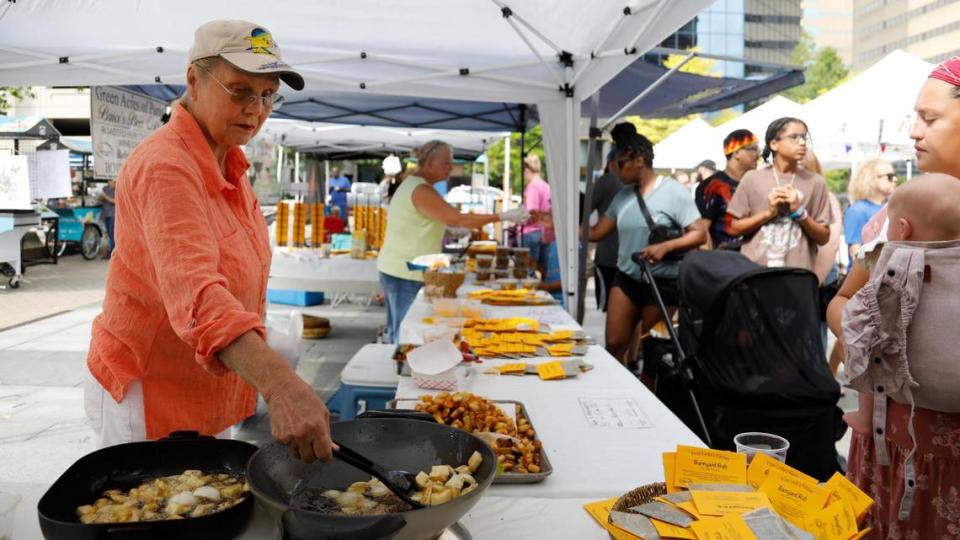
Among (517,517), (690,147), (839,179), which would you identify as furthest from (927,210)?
(839,179)

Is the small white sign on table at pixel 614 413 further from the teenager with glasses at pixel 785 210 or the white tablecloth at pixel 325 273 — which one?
the white tablecloth at pixel 325 273

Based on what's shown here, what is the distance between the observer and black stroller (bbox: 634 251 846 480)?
3078 millimetres

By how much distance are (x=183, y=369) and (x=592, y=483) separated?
1016 millimetres

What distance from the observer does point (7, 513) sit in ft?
3.63

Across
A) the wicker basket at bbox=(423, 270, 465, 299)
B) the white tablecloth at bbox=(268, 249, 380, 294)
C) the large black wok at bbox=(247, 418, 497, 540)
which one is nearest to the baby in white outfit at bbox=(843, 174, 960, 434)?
the large black wok at bbox=(247, 418, 497, 540)

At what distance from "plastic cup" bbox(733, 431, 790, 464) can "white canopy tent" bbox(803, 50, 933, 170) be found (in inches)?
298

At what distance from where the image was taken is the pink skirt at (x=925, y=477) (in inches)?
73.7

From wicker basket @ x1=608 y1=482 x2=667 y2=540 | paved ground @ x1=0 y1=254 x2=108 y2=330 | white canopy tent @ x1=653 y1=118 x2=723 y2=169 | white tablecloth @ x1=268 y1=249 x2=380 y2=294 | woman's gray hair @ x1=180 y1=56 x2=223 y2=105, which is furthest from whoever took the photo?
white canopy tent @ x1=653 y1=118 x2=723 y2=169

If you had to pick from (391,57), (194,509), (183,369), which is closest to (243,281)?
(183,369)

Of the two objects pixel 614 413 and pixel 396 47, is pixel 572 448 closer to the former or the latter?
pixel 614 413

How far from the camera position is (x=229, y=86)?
1634 millimetres

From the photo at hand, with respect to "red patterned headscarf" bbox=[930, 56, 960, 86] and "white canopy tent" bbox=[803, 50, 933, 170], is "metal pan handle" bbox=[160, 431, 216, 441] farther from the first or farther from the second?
"white canopy tent" bbox=[803, 50, 933, 170]

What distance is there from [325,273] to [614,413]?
5.30 metres

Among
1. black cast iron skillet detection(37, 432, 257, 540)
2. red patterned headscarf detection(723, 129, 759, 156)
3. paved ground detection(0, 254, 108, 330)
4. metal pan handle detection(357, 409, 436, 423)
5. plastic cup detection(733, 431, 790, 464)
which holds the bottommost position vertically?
paved ground detection(0, 254, 108, 330)
